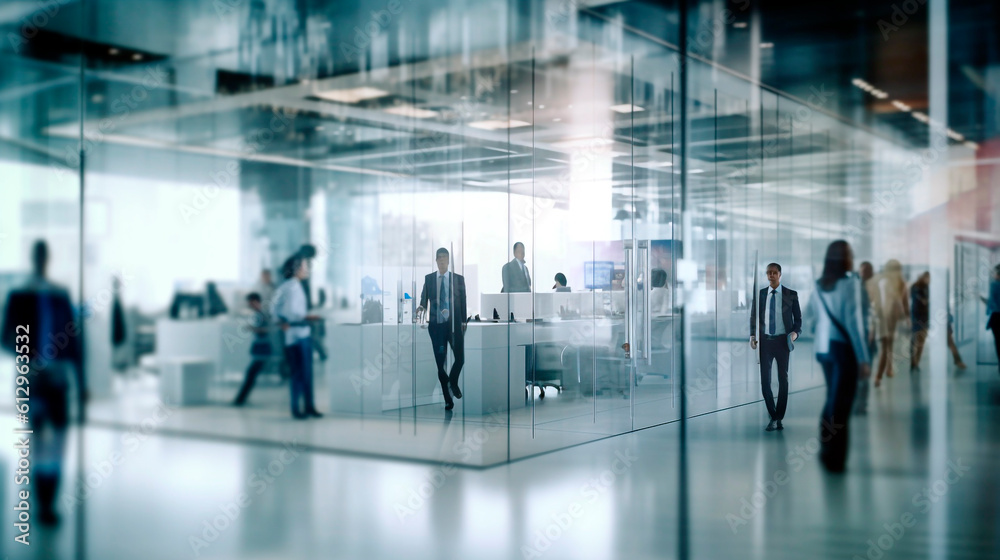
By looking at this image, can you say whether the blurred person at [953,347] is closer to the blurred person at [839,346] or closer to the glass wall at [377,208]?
the blurred person at [839,346]

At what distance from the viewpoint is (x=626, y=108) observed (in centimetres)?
745

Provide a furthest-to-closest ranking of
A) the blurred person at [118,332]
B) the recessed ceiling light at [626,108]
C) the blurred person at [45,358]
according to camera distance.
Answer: the recessed ceiling light at [626,108]
the blurred person at [118,332]
the blurred person at [45,358]

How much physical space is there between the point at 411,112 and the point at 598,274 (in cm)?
223

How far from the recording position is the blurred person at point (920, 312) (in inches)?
200

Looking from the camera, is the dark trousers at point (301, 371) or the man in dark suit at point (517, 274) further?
the dark trousers at point (301, 371)

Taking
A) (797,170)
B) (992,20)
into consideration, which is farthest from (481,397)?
(992,20)

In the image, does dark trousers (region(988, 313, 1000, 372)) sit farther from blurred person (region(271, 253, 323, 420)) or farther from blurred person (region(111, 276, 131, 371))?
blurred person (region(111, 276, 131, 371))

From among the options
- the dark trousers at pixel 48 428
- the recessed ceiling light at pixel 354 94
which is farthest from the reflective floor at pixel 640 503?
A: the recessed ceiling light at pixel 354 94

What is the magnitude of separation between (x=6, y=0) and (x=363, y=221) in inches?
133

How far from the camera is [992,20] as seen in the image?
507 cm

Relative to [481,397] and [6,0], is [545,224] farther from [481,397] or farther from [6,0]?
[6,0]

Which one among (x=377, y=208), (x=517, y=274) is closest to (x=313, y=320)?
(x=377, y=208)

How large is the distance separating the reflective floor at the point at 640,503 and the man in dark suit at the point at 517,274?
1447 millimetres

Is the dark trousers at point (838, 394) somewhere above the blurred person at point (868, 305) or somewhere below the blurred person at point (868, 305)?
below
